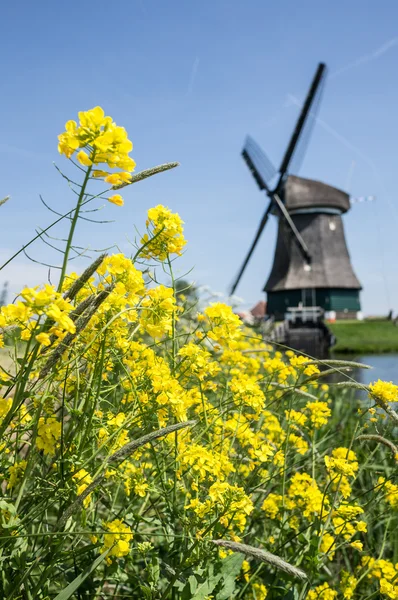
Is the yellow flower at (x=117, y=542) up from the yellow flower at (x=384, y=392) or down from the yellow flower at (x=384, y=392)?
down

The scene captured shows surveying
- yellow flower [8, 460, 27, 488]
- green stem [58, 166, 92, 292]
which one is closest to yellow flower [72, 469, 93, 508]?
A: yellow flower [8, 460, 27, 488]

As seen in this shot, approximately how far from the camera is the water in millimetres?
17477

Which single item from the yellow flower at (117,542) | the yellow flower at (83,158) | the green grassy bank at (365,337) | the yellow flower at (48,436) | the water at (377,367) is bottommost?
the water at (377,367)

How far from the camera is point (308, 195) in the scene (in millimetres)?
38719

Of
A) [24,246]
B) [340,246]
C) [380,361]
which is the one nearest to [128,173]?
[24,246]

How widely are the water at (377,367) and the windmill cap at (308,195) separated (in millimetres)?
14698

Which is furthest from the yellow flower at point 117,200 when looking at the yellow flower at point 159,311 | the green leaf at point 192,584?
the green leaf at point 192,584

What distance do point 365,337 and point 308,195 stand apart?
11.8m

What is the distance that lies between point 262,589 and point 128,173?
2034mm

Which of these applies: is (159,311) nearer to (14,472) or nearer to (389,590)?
(14,472)

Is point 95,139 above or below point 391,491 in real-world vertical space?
above

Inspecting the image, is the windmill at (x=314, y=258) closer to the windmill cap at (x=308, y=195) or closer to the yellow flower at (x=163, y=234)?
the windmill cap at (x=308, y=195)

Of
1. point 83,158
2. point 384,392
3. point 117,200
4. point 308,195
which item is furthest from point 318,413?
point 308,195

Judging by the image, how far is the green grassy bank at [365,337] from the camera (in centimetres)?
2897
